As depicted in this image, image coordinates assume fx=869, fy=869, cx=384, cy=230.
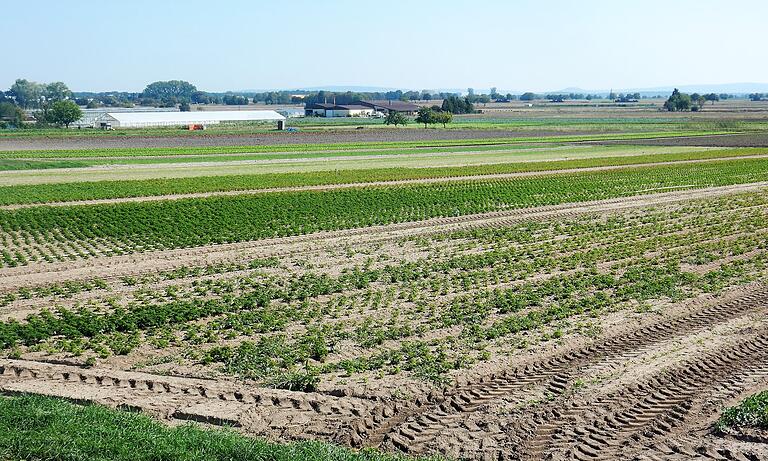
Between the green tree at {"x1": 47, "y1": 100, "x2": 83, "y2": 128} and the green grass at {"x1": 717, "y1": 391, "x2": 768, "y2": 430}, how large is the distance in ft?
446

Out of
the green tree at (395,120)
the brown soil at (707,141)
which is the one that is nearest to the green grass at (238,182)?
the brown soil at (707,141)

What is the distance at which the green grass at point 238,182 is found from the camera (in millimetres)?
43938

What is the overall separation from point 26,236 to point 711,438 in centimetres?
2601

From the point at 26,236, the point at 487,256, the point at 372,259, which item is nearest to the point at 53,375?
the point at 372,259

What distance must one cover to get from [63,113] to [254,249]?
118 m

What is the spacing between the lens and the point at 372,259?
27000 millimetres

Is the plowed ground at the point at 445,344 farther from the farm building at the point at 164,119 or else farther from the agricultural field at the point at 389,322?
the farm building at the point at 164,119

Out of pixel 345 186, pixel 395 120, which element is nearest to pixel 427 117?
pixel 395 120

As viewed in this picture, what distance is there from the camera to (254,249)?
28688mm

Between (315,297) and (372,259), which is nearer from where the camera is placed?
(315,297)

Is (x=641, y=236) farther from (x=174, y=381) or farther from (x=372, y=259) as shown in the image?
(x=174, y=381)

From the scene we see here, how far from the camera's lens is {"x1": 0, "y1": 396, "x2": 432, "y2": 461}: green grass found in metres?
10.9

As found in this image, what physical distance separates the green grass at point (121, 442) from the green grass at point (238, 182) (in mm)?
31261

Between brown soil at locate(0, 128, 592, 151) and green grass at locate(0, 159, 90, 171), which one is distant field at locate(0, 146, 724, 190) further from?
brown soil at locate(0, 128, 592, 151)
